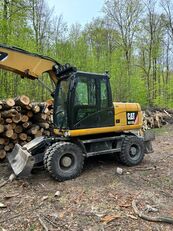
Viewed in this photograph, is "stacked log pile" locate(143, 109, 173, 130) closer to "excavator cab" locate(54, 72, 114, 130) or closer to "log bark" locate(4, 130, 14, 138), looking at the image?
"excavator cab" locate(54, 72, 114, 130)

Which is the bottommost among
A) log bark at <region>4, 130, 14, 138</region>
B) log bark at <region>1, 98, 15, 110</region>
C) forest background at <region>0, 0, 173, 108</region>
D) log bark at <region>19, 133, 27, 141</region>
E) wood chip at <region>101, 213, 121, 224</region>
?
wood chip at <region>101, 213, 121, 224</region>

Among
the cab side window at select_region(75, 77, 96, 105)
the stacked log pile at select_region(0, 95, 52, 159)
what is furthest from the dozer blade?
the cab side window at select_region(75, 77, 96, 105)

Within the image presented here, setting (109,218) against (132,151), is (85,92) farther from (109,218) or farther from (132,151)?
(109,218)

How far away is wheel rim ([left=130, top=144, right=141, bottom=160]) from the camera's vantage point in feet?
20.7

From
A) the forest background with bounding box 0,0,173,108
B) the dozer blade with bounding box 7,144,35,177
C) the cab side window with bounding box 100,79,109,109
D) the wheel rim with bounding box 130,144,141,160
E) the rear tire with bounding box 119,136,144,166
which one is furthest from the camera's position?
the forest background with bounding box 0,0,173,108

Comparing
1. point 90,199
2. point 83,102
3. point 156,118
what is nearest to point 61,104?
point 83,102

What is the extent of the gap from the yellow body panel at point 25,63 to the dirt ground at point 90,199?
6.93 feet

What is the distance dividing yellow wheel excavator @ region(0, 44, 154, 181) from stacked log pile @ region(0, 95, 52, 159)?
1.20 m

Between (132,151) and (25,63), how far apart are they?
306 cm

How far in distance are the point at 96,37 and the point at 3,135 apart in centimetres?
1483

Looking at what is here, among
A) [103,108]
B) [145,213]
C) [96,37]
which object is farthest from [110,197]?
[96,37]

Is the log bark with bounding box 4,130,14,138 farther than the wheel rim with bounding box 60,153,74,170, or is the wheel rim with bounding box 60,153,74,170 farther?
the log bark with bounding box 4,130,14,138

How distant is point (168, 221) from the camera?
3.68 m

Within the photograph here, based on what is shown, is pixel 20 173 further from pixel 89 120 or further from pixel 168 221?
pixel 168 221
